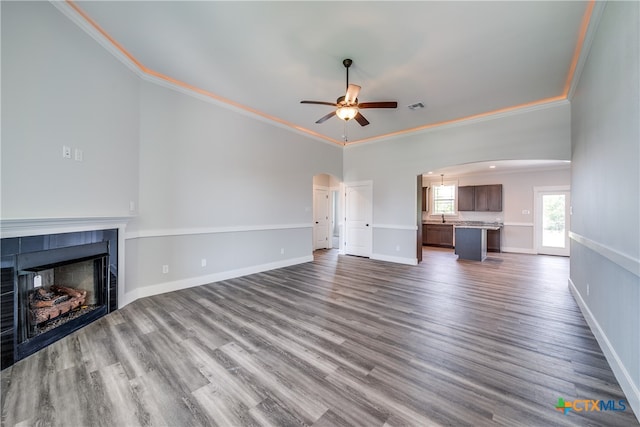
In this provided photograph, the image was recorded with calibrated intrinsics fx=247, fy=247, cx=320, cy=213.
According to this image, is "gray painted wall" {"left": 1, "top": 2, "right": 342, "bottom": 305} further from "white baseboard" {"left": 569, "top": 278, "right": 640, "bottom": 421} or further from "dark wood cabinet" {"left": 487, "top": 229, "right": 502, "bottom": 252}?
"dark wood cabinet" {"left": 487, "top": 229, "right": 502, "bottom": 252}

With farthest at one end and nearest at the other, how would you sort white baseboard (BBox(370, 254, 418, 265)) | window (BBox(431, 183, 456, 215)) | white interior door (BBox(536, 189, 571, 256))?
1. window (BBox(431, 183, 456, 215))
2. white interior door (BBox(536, 189, 571, 256))
3. white baseboard (BBox(370, 254, 418, 265))

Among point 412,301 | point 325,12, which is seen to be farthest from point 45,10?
point 412,301

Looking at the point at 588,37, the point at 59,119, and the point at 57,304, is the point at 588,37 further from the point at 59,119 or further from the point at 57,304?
the point at 57,304

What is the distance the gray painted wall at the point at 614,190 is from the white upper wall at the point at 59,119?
15.2ft

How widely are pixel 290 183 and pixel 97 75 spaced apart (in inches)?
138

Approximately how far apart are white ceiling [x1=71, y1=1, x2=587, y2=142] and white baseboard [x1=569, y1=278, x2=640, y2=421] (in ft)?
10.0

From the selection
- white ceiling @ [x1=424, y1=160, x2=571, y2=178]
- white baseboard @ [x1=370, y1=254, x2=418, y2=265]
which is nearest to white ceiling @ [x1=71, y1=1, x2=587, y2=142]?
white ceiling @ [x1=424, y1=160, x2=571, y2=178]

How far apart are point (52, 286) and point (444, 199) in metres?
10.3

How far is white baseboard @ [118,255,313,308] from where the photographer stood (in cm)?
341

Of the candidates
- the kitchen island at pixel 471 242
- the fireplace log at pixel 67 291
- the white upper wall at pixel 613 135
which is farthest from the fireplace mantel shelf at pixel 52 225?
the kitchen island at pixel 471 242

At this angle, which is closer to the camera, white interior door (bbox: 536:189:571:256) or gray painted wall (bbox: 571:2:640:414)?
gray painted wall (bbox: 571:2:640:414)

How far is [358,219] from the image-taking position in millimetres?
7012

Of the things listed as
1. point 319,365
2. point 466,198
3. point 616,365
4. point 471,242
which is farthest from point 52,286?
point 466,198

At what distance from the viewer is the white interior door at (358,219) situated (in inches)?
265
